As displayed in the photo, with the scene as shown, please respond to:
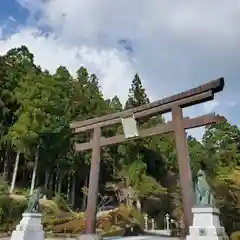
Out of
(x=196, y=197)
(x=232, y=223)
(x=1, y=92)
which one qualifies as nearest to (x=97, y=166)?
(x=196, y=197)

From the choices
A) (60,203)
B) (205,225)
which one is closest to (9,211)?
(60,203)

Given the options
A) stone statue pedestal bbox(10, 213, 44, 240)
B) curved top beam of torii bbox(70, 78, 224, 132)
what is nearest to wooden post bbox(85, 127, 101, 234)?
curved top beam of torii bbox(70, 78, 224, 132)

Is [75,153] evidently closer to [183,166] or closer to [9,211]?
[9,211]

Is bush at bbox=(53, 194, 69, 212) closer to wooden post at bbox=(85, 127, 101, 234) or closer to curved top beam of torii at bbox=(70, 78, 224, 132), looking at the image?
wooden post at bbox=(85, 127, 101, 234)

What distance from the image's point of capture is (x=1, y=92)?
102 ft

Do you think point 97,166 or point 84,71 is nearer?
point 97,166

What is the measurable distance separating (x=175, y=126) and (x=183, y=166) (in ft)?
5.21

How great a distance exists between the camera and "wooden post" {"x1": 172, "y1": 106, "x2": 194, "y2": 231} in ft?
38.2

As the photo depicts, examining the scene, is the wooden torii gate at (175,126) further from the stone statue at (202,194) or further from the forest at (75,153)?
the forest at (75,153)

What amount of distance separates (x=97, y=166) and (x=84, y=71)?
2942cm

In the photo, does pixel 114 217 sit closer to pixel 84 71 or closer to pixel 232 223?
pixel 232 223

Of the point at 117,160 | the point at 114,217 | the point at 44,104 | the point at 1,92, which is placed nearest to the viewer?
the point at 114,217

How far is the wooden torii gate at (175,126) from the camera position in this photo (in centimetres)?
1212

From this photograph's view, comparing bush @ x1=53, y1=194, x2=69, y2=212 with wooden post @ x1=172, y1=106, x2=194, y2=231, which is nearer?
wooden post @ x1=172, y1=106, x2=194, y2=231
